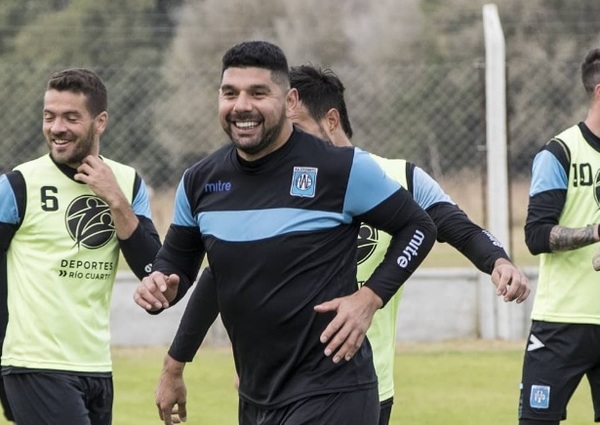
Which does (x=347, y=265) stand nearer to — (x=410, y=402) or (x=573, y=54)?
(x=410, y=402)

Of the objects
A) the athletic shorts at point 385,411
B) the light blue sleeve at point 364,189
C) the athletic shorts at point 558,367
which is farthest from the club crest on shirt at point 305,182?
the athletic shorts at point 558,367

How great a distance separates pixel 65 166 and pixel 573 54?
14621 mm

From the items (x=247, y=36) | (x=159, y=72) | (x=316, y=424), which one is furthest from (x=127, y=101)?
(x=316, y=424)

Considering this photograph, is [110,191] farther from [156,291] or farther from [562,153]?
[562,153]

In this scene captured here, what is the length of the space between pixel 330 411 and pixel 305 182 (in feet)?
2.61

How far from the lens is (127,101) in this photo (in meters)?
14.2

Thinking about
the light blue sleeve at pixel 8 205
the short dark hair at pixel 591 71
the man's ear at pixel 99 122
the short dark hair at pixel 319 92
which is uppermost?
the short dark hair at pixel 591 71

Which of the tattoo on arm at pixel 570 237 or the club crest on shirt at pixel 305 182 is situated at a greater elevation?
the club crest on shirt at pixel 305 182

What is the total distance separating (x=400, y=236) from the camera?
5102mm

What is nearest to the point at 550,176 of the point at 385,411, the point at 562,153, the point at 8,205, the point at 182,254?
the point at 562,153

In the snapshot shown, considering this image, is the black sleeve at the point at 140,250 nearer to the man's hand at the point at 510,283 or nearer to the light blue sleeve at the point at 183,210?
the light blue sleeve at the point at 183,210

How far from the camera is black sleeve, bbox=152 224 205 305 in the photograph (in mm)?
5332

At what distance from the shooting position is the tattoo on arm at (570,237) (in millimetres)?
6832

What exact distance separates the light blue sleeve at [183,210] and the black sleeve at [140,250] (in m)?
0.96
